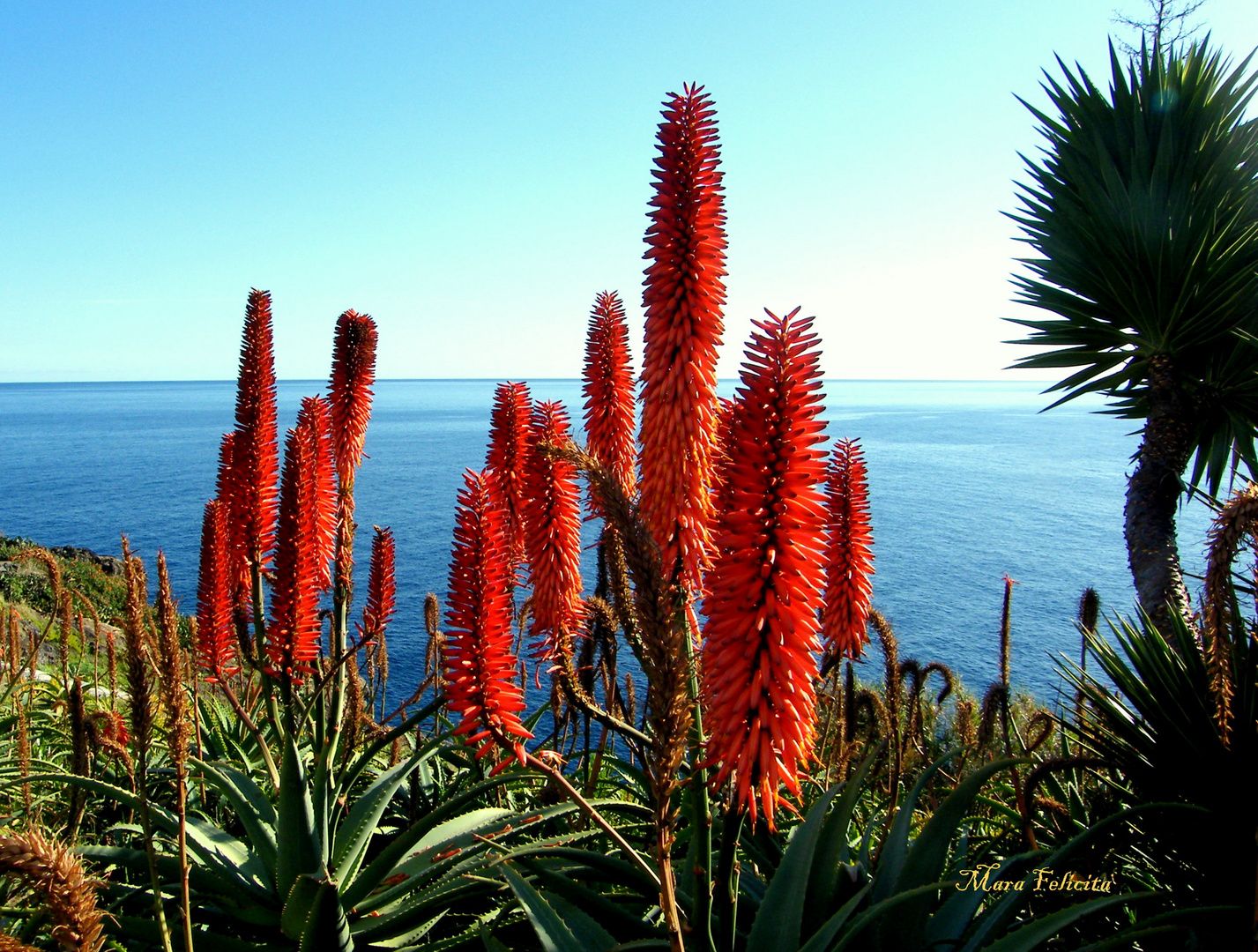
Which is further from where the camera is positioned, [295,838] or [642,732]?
[642,732]

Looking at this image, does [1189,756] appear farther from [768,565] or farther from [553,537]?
[553,537]

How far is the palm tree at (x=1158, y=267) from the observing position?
7793mm

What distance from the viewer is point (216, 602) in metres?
3.81

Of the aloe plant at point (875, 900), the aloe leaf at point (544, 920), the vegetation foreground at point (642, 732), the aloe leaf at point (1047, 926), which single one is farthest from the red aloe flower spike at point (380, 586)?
the aloe leaf at point (1047, 926)

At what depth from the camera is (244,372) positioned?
3.47 meters

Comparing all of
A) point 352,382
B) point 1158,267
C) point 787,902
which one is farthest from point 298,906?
point 1158,267

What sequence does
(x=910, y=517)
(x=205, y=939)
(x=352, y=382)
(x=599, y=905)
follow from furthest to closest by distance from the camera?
(x=910, y=517) < (x=352, y=382) < (x=205, y=939) < (x=599, y=905)

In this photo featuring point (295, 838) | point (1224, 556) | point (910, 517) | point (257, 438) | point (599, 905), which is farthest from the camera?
point (910, 517)

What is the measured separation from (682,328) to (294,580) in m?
1.74

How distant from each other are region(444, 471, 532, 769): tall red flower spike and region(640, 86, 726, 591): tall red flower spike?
529mm

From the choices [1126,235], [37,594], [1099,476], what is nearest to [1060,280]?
[1126,235]

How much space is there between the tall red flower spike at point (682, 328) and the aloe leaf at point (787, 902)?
2.71ft

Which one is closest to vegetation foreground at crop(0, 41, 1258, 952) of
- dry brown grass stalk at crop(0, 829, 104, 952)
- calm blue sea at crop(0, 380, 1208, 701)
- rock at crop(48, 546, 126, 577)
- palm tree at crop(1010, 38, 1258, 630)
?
dry brown grass stalk at crop(0, 829, 104, 952)

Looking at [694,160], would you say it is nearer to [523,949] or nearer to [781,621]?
[781,621]
